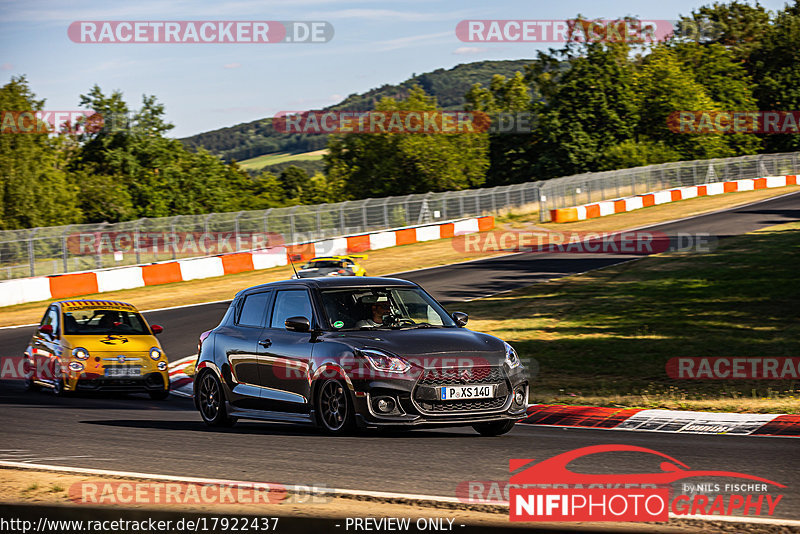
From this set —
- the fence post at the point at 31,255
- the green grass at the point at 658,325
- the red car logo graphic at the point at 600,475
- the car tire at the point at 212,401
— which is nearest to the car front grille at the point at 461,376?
the red car logo graphic at the point at 600,475

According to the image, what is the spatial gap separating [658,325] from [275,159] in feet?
495

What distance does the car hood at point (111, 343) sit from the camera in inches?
603

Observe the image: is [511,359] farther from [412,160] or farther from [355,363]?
[412,160]

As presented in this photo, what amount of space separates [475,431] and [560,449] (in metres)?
1.71

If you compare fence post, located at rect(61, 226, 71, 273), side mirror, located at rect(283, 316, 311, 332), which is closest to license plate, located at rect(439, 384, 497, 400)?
side mirror, located at rect(283, 316, 311, 332)

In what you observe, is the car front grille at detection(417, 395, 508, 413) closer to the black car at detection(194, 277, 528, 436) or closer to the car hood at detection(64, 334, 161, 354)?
the black car at detection(194, 277, 528, 436)

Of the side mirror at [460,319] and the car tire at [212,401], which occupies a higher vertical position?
the side mirror at [460,319]

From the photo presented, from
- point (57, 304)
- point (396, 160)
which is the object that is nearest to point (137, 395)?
point (57, 304)

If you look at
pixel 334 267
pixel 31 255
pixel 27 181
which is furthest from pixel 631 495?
pixel 27 181

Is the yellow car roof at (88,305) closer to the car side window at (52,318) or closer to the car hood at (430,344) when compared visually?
the car side window at (52,318)

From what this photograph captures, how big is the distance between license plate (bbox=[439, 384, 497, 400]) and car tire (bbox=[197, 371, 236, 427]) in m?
3.18

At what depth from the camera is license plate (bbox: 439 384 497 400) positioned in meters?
8.87

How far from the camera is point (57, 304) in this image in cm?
1630

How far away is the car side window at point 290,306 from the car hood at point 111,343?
5609 mm
